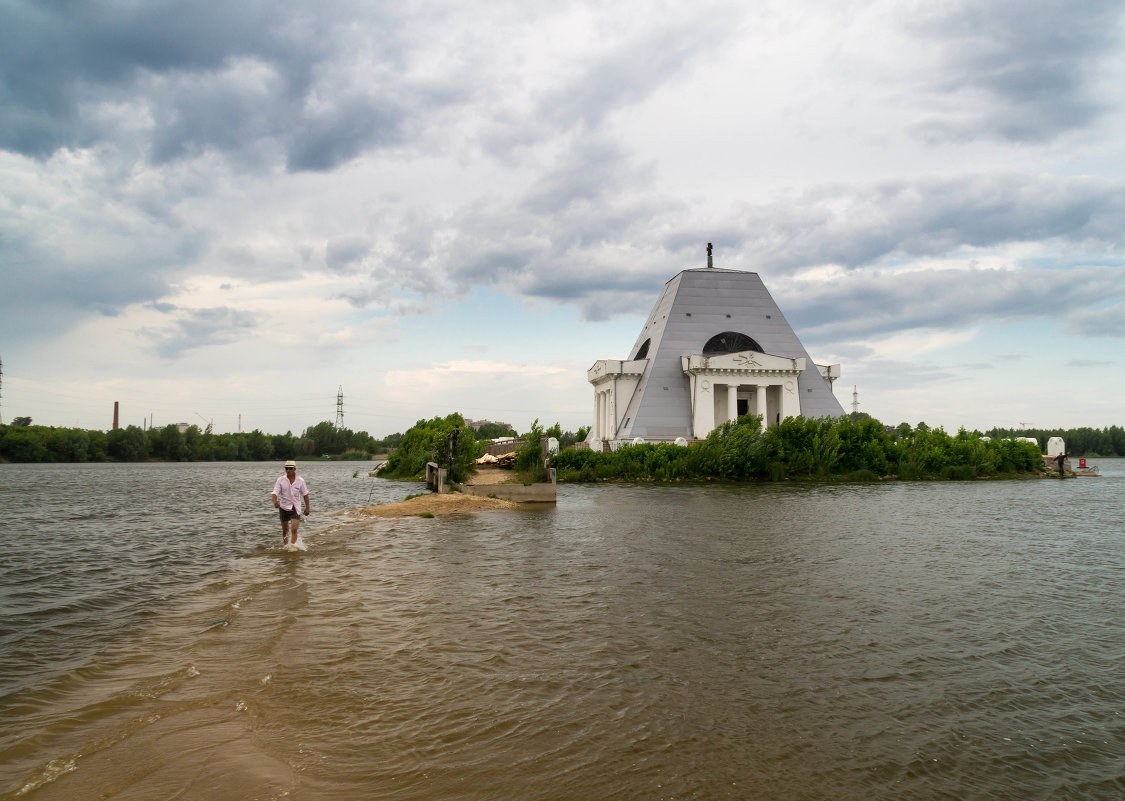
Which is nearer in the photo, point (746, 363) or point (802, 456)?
point (802, 456)

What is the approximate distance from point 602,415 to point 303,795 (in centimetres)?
5450

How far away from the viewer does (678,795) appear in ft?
12.9

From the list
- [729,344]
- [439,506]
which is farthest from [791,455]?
[439,506]

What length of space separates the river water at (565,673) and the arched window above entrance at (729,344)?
38.3 meters

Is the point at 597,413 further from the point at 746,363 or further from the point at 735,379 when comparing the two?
the point at 746,363

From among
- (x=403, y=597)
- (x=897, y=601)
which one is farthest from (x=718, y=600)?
(x=403, y=597)

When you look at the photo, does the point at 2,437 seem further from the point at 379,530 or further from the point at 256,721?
the point at 256,721

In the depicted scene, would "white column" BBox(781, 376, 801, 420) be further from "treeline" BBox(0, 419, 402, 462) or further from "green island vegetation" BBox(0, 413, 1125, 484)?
"treeline" BBox(0, 419, 402, 462)

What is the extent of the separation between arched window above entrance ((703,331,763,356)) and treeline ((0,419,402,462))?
83.8 meters

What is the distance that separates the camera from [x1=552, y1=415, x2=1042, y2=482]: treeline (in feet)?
125

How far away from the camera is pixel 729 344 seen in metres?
51.8

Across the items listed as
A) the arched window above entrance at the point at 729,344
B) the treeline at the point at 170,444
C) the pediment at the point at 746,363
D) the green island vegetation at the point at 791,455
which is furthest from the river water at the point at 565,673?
the treeline at the point at 170,444

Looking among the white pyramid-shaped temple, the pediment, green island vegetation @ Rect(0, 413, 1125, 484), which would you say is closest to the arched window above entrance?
the white pyramid-shaped temple

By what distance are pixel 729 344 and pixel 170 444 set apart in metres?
87.3
